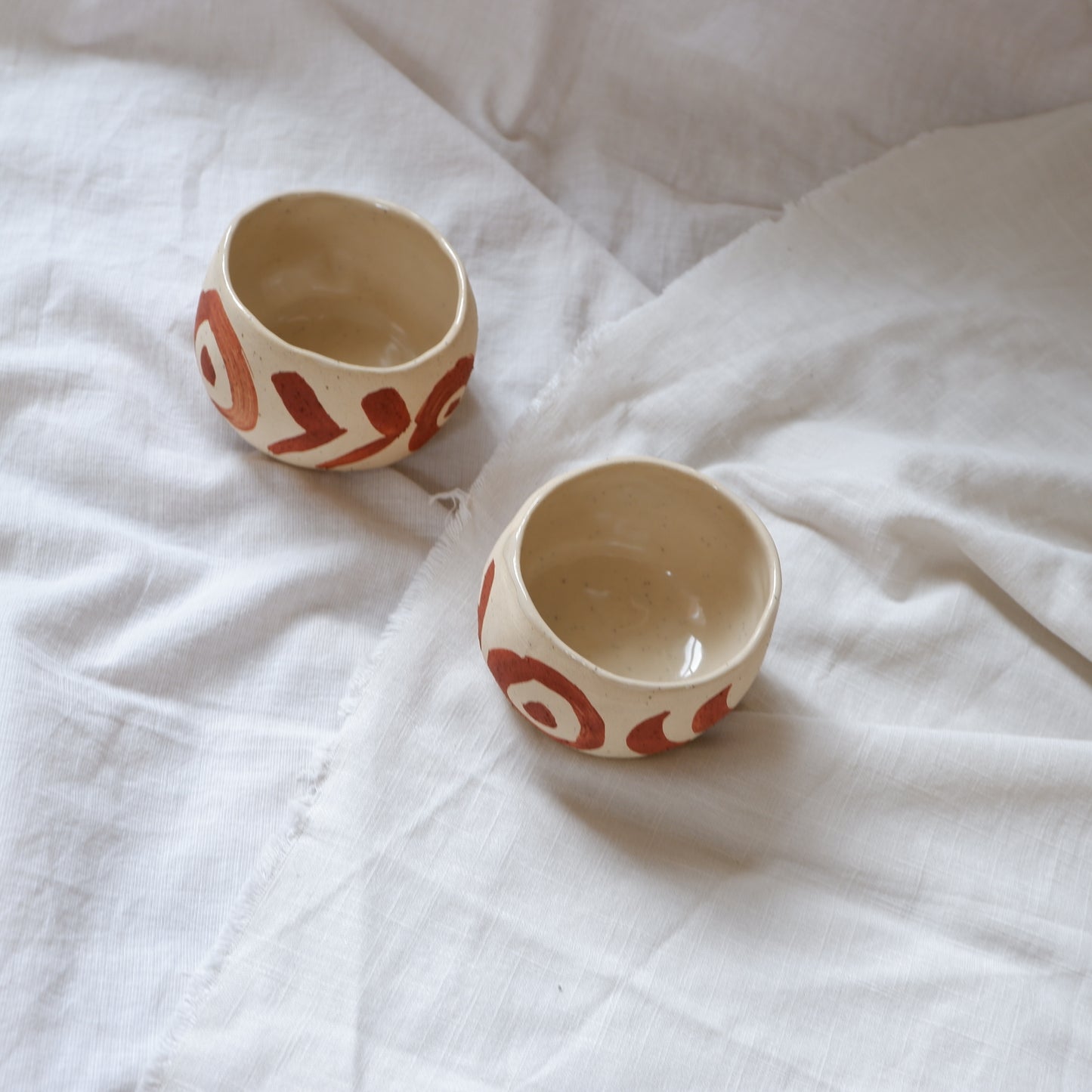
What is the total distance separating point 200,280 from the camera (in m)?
0.86

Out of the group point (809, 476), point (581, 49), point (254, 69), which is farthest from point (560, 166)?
point (809, 476)

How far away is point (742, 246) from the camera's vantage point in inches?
36.0

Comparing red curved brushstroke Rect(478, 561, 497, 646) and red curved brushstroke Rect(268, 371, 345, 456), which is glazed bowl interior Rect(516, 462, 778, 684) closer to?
red curved brushstroke Rect(478, 561, 497, 646)

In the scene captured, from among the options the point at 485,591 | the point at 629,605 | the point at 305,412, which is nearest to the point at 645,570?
the point at 629,605

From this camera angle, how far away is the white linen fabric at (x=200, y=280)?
63 cm

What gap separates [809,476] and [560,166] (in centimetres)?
38

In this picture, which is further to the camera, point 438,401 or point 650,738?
point 438,401

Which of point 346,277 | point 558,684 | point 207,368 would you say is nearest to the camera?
point 558,684

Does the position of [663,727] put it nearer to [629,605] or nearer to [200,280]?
[629,605]

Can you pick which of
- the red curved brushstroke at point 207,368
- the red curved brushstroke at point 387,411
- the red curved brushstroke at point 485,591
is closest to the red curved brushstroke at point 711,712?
the red curved brushstroke at point 485,591

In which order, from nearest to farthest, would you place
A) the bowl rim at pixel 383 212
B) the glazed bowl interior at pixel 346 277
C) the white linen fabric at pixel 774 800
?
the white linen fabric at pixel 774 800
the bowl rim at pixel 383 212
the glazed bowl interior at pixel 346 277

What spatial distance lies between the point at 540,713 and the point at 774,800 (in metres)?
0.14

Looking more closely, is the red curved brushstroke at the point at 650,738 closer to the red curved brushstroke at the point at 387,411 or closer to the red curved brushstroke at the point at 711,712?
the red curved brushstroke at the point at 711,712

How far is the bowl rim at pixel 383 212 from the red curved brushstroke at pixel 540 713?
21 centimetres
